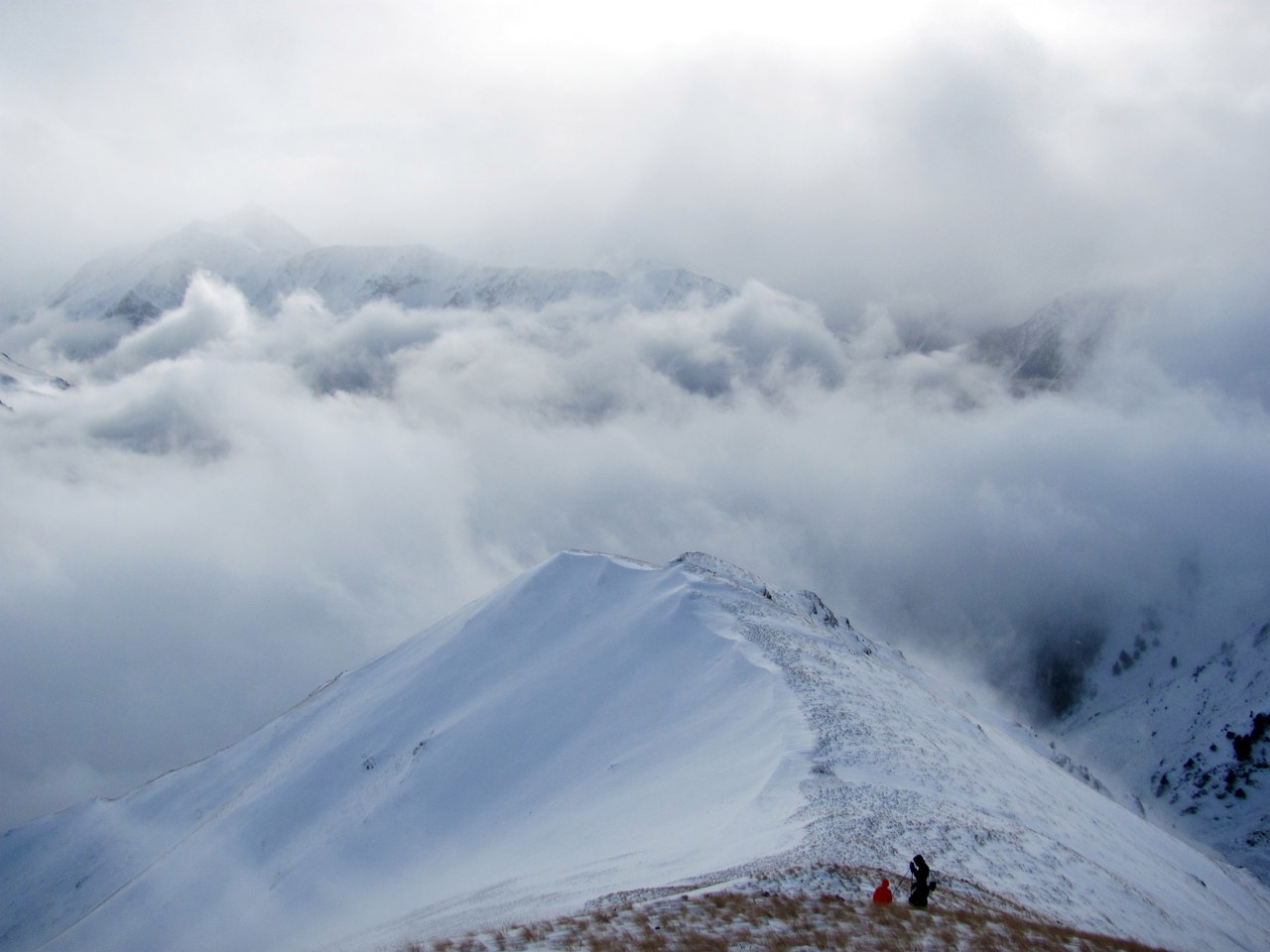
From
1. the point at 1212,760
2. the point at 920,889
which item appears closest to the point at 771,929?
the point at 920,889

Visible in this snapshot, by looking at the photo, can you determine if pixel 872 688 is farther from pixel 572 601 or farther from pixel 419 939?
Result: pixel 419 939

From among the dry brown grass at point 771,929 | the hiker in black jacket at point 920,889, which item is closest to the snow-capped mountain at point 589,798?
the dry brown grass at point 771,929

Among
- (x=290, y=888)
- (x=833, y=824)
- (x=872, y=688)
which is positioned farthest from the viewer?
(x=872, y=688)

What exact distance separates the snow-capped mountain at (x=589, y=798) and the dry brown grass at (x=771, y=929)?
9.67 feet

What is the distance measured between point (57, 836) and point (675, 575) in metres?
74.7

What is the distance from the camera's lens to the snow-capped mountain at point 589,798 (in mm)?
33469

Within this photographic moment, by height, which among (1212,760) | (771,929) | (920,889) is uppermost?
(920,889)

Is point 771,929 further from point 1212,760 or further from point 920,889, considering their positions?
point 1212,760

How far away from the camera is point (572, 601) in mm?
72562

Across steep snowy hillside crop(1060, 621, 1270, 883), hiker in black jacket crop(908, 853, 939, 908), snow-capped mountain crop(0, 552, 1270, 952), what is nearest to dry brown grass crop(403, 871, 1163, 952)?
hiker in black jacket crop(908, 853, 939, 908)

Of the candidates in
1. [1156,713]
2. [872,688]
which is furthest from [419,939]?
[1156,713]

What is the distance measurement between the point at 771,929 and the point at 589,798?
26.1m

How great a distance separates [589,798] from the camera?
4625 cm

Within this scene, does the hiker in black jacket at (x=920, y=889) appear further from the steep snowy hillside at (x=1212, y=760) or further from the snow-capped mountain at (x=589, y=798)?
the steep snowy hillside at (x=1212, y=760)
